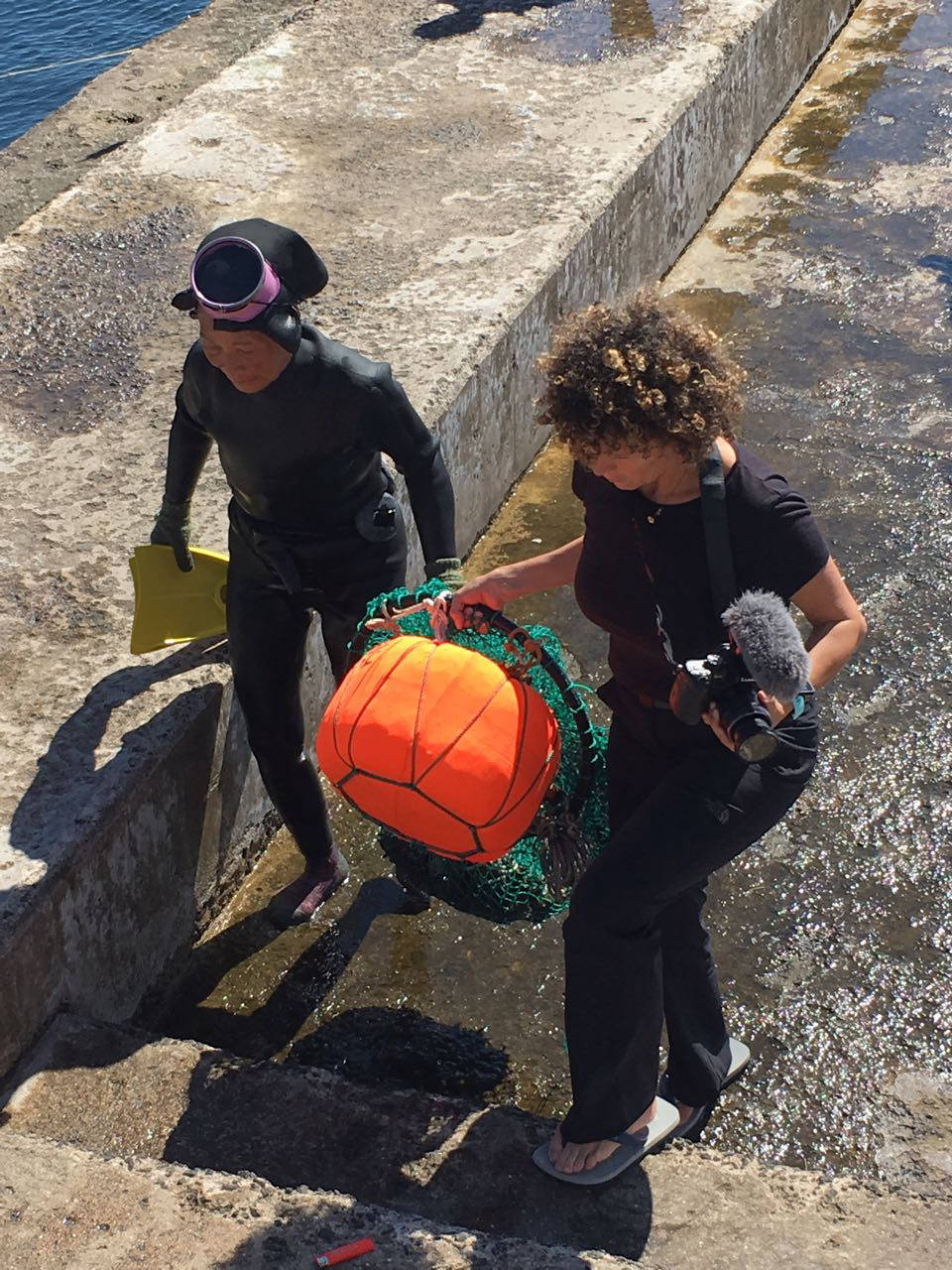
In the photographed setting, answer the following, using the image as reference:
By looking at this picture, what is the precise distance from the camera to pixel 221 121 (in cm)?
724

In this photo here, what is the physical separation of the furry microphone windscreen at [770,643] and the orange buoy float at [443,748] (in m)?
0.58

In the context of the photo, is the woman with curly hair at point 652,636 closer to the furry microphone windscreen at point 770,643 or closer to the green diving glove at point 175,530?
the furry microphone windscreen at point 770,643

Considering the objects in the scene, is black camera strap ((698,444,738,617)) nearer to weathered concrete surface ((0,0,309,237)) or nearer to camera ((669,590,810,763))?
camera ((669,590,810,763))

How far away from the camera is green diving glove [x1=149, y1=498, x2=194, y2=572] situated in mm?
4059

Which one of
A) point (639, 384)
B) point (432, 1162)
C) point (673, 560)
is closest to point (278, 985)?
point (432, 1162)

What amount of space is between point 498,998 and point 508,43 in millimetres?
6163

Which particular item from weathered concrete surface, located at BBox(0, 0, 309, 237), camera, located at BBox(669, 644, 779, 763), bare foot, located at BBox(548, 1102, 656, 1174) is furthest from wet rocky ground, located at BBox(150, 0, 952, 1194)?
weathered concrete surface, located at BBox(0, 0, 309, 237)

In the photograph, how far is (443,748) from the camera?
2893mm

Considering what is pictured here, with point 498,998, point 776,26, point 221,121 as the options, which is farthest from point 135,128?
point 498,998

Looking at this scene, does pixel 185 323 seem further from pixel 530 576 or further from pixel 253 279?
pixel 530 576

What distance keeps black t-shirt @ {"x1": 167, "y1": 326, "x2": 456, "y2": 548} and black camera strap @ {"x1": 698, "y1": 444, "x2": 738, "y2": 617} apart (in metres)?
1.08

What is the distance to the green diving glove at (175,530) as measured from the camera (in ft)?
13.3

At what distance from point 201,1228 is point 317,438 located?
1.88 meters

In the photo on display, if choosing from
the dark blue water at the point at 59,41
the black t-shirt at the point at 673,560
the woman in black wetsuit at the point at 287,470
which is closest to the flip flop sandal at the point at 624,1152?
the black t-shirt at the point at 673,560
